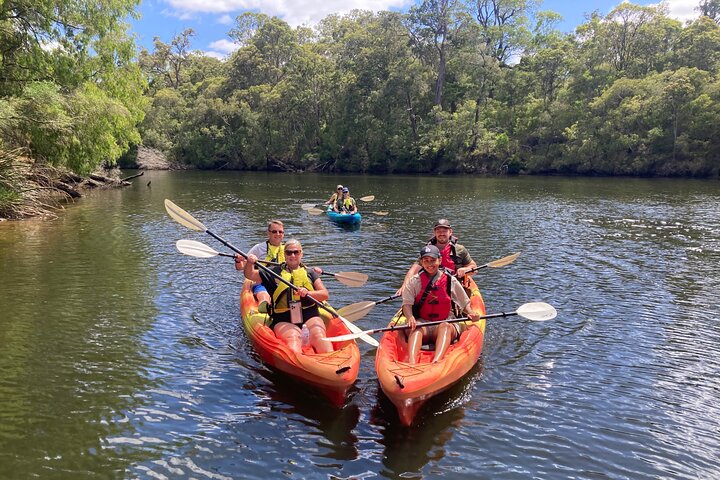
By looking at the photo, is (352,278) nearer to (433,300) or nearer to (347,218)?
(433,300)

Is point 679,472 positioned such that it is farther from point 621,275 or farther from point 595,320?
point 621,275

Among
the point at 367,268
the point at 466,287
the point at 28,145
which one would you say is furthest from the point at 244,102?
the point at 466,287

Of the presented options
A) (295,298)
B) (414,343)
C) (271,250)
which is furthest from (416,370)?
(271,250)

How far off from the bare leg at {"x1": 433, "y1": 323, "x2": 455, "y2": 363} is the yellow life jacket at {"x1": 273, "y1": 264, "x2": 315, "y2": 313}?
1659 millimetres

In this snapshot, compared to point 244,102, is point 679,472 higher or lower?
lower

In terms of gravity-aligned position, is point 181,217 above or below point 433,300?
above

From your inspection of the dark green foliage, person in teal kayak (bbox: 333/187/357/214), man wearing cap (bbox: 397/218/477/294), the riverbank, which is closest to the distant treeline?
the dark green foliage

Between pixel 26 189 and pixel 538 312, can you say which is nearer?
pixel 538 312

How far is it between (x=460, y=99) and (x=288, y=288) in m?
47.5

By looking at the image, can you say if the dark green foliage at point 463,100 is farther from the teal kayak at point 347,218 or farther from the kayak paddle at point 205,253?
the kayak paddle at point 205,253

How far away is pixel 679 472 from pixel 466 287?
13.1 feet

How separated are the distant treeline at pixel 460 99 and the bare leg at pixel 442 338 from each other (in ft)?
97.1

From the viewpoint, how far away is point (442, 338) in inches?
236

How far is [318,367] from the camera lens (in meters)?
5.37
